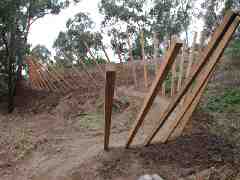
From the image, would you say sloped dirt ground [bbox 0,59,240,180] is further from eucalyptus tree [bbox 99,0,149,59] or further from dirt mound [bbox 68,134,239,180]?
eucalyptus tree [bbox 99,0,149,59]

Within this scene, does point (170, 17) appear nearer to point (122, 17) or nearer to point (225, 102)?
point (122, 17)

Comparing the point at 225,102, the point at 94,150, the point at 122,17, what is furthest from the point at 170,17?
the point at 94,150

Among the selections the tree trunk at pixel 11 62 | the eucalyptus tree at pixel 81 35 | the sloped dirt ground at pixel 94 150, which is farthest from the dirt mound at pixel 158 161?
the eucalyptus tree at pixel 81 35

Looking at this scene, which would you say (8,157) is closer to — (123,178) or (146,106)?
(123,178)

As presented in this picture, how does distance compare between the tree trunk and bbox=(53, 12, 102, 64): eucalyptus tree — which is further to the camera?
bbox=(53, 12, 102, 64): eucalyptus tree

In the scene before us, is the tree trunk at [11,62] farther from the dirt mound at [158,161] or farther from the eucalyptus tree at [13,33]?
the dirt mound at [158,161]

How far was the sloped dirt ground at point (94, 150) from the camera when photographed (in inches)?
164

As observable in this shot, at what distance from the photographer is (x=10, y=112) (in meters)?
9.76

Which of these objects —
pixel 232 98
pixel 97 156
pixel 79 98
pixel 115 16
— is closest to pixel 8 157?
pixel 97 156

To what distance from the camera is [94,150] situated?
5.00m

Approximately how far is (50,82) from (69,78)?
72 centimetres

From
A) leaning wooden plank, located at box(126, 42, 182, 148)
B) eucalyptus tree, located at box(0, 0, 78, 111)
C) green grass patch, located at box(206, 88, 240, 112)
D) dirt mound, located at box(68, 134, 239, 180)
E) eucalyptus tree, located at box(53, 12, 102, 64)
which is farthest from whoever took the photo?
eucalyptus tree, located at box(53, 12, 102, 64)

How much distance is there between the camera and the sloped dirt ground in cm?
417

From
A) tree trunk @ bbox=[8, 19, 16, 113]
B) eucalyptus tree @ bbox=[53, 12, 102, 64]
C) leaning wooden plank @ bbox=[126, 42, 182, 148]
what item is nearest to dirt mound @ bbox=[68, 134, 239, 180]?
leaning wooden plank @ bbox=[126, 42, 182, 148]
